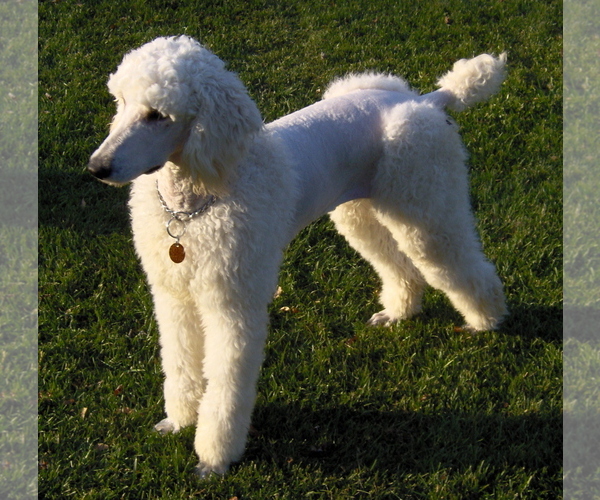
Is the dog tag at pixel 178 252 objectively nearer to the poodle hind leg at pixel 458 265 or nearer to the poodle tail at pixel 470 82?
the poodle hind leg at pixel 458 265

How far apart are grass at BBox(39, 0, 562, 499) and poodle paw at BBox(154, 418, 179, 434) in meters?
0.05

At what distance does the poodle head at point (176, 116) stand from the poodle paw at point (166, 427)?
1.39 meters

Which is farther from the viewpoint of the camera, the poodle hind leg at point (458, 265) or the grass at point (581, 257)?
the poodle hind leg at point (458, 265)

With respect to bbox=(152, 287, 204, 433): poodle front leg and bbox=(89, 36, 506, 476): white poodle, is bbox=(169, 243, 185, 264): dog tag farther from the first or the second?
bbox=(152, 287, 204, 433): poodle front leg

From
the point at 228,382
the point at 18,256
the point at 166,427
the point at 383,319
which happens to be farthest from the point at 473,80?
the point at 18,256

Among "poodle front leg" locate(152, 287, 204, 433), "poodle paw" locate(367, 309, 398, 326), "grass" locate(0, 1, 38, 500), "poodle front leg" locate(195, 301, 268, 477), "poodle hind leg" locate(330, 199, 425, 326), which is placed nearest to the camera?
"poodle front leg" locate(195, 301, 268, 477)

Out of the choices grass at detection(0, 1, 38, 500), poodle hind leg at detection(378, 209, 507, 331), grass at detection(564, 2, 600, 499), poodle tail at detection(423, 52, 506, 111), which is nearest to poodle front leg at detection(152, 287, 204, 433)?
grass at detection(0, 1, 38, 500)

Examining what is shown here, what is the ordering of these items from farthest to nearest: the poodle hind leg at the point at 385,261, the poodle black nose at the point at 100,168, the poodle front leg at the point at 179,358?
the poodle hind leg at the point at 385,261 < the poodle front leg at the point at 179,358 < the poodle black nose at the point at 100,168

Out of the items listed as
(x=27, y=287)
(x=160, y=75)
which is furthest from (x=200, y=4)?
(x=160, y=75)

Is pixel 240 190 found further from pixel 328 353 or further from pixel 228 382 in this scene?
pixel 328 353

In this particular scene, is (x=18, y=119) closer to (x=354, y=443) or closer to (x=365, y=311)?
(x=365, y=311)

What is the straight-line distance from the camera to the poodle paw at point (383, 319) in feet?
13.6

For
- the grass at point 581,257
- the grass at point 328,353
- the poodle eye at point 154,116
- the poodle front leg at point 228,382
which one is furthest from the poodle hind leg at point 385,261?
the poodle eye at point 154,116

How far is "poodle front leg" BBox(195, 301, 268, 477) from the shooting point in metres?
2.95
